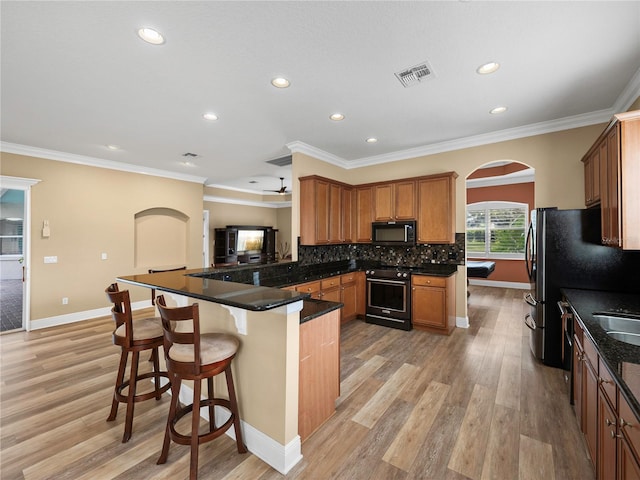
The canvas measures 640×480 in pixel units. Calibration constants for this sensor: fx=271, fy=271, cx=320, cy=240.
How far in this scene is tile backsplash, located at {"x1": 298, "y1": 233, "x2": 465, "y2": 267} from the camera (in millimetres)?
4445

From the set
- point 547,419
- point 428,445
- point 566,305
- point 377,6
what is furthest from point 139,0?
Answer: point 547,419

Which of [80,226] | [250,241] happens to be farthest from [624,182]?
[250,241]

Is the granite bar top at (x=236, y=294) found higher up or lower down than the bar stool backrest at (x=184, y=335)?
higher up

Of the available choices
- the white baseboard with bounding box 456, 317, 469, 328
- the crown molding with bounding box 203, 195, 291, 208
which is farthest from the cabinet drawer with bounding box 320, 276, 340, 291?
the crown molding with bounding box 203, 195, 291, 208

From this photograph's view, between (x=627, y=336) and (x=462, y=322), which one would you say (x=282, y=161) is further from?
(x=627, y=336)

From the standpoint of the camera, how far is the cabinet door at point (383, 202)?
480 centimetres

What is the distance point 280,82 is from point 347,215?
2.88 meters

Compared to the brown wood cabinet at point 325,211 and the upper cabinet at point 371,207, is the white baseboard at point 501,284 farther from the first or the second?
the brown wood cabinet at point 325,211

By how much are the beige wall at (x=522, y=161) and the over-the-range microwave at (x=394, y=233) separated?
2.41ft

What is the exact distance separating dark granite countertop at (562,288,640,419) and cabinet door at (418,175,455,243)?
175 centimetres

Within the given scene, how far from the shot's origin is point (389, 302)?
4422 mm

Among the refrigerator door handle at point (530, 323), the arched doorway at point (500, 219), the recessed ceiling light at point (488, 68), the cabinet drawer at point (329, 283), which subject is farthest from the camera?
the arched doorway at point (500, 219)

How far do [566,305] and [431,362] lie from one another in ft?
4.78

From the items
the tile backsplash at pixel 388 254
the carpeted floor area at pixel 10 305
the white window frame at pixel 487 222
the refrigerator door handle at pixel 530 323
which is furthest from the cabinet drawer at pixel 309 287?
the white window frame at pixel 487 222
